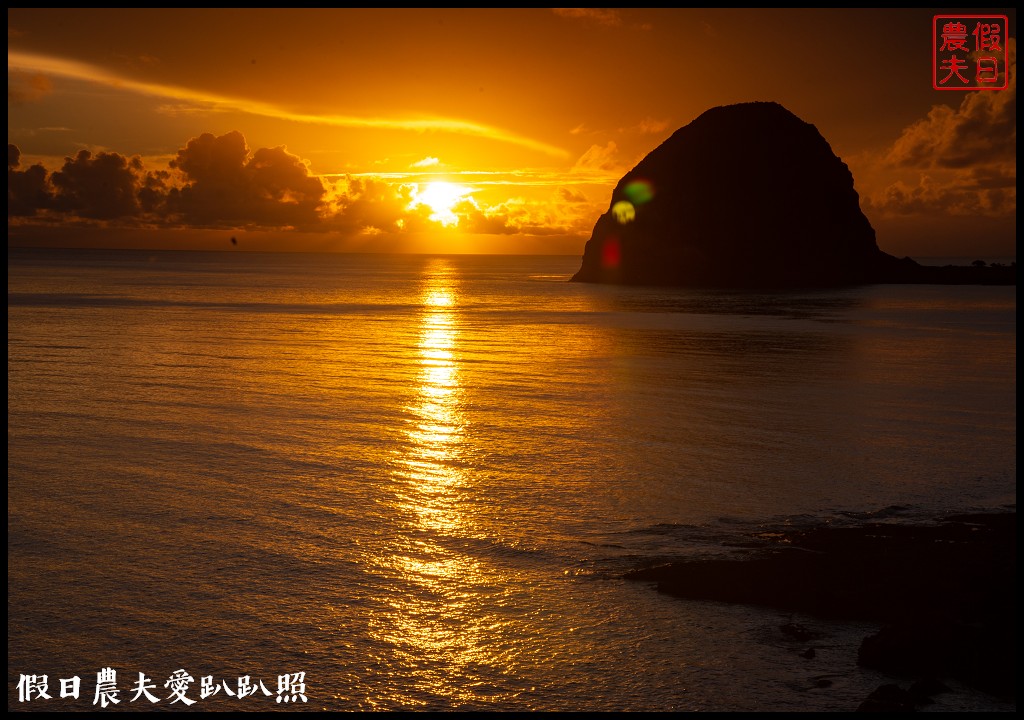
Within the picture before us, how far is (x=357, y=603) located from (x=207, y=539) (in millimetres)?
2557

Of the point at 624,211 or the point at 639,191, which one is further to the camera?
the point at 639,191

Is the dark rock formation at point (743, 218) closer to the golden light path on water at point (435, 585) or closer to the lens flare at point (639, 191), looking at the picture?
the lens flare at point (639, 191)

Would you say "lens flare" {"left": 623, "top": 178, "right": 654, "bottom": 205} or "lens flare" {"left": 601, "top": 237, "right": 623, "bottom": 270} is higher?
"lens flare" {"left": 623, "top": 178, "right": 654, "bottom": 205}

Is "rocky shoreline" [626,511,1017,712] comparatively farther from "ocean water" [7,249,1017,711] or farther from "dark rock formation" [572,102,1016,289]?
"dark rock formation" [572,102,1016,289]

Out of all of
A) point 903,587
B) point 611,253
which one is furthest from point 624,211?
point 903,587

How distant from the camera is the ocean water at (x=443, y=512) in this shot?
6.70m

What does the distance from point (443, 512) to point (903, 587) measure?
5131 mm

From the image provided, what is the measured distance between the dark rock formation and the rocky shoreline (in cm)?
11435

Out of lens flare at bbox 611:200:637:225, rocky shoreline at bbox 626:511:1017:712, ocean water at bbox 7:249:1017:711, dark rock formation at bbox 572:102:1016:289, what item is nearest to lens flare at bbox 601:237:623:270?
dark rock formation at bbox 572:102:1016:289

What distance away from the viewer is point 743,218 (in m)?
131

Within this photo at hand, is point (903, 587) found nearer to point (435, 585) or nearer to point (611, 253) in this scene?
point (435, 585)

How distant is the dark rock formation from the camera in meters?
126

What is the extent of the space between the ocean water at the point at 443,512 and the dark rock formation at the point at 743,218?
4023 inches

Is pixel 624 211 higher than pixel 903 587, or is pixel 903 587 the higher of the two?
pixel 624 211
